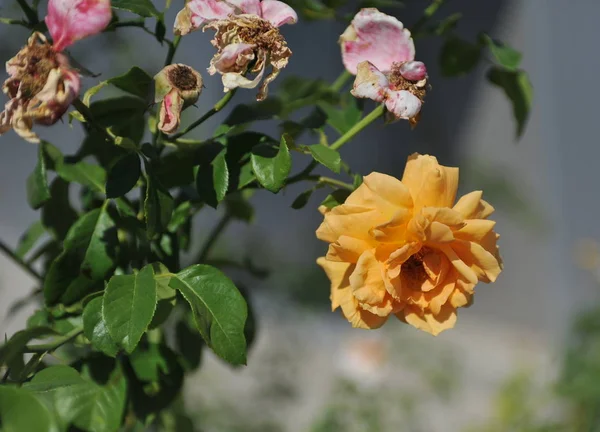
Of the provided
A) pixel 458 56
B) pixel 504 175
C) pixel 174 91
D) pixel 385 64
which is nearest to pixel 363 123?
pixel 385 64

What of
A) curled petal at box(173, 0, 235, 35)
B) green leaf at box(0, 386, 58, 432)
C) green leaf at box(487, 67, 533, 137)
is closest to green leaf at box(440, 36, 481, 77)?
green leaf at box(487, 67, 533, 137)

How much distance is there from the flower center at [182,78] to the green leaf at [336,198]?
0.13 metres

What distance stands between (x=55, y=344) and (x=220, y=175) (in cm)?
16

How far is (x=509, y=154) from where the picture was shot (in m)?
2.97

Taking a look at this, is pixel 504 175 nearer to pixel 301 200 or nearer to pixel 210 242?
pixel 210 242

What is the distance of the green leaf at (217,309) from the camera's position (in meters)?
0.43

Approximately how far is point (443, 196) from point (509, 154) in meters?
2.62

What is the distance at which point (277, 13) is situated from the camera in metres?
0.47

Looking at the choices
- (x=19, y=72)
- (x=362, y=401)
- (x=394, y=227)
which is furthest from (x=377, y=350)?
(x=19, y=72)

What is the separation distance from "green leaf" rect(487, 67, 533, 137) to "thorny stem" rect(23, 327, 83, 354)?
434 millimetres

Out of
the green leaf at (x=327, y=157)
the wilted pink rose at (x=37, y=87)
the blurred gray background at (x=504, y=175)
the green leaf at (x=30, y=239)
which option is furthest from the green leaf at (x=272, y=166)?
the blurred gray background at (x=504, y=175)

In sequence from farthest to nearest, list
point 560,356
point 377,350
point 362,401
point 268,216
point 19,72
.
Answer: point 268,216 → point 560,356 → point 377,350 → point 362,401 → point 19,72

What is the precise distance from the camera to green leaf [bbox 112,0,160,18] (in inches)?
18.4

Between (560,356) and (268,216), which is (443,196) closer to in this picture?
(560,356)
